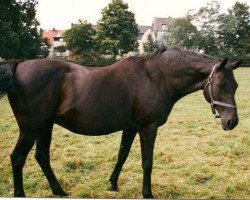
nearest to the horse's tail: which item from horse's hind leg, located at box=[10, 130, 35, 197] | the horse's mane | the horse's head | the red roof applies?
horse's hind leg, located at box=[10, 130, 35, 197]

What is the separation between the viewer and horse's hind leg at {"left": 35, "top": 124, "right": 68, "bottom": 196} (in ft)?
13.9

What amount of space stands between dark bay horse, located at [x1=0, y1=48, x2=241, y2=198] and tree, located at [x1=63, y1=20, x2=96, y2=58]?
88 centimetres

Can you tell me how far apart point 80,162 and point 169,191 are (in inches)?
64.6

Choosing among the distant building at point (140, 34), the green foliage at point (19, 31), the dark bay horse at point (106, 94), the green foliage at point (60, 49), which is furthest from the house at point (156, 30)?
the green foliage at point (19, 31)

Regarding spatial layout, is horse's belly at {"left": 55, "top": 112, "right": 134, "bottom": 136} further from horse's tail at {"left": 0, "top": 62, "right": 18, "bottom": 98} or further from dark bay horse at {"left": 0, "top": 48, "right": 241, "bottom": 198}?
horse's tail at {"left": 0, "top": 62, "right": 18, "bottom": 98}

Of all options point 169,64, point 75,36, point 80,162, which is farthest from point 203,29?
point 80,162

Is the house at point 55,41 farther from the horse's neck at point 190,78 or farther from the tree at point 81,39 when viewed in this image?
the horse's neck at point 190,78

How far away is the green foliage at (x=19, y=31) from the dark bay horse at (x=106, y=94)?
40.6 inches

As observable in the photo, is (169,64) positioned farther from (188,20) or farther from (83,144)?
(83,144)

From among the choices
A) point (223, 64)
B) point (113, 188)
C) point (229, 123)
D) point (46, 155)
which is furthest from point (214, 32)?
point (46, 155)

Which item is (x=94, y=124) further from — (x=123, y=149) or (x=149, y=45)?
(x=149, y=45)

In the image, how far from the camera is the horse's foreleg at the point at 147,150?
13.0 feet

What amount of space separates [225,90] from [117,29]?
6.39ft

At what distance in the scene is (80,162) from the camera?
→ 538cm
